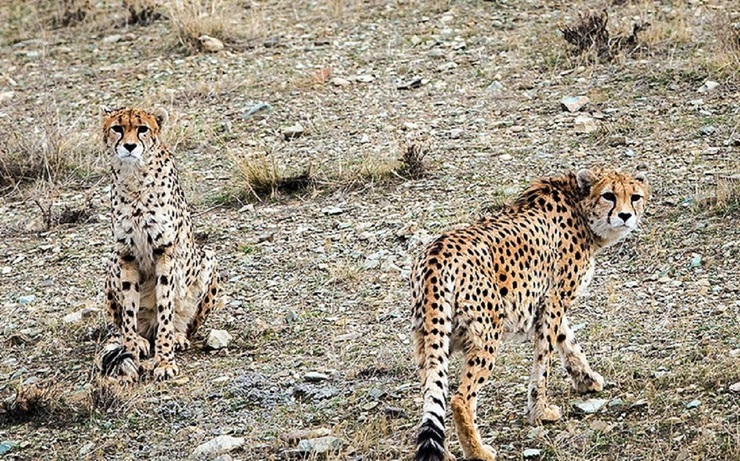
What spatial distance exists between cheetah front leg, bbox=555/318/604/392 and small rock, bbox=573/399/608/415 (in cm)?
9

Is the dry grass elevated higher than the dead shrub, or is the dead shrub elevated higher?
the dead shrub

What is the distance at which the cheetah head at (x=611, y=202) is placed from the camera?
5589 millimetres

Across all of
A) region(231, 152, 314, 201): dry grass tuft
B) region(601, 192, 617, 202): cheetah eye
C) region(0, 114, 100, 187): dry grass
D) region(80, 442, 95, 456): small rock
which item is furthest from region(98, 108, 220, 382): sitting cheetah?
region(0, 114, 100, 187): dry grass

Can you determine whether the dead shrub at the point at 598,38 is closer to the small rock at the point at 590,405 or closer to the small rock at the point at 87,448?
the small rock at the point at 590,405

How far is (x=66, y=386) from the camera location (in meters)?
6.24

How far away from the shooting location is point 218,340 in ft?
21.5

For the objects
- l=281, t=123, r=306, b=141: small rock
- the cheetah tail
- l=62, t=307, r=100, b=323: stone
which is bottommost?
l=62, t=307, r=100, b=323: stone

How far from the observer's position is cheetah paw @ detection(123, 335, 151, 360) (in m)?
6.38

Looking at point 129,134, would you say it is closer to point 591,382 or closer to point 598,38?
point 591,382

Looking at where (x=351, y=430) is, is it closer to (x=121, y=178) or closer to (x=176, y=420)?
(x=176, y=420)

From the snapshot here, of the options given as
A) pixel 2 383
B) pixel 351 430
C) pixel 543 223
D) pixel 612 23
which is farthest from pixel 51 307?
pixel 612 23

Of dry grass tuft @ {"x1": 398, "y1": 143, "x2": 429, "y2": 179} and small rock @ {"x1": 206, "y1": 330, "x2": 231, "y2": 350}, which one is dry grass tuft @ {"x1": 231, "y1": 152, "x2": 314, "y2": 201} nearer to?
dry grass tuft @ {"x1": 398, "y1": 143, "x2": 429, "y2": 179}

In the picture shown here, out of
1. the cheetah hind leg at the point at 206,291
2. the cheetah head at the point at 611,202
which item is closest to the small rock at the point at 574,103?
the cheetah hind leg at the point at 206,291

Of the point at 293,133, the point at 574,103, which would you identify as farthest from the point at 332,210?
the point at 574,103
